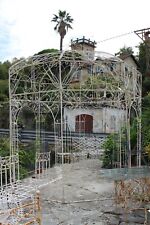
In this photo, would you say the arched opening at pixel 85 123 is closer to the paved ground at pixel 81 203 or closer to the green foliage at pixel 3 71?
the paved ground at pixel 81 203

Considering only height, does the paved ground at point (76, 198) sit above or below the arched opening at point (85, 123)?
below

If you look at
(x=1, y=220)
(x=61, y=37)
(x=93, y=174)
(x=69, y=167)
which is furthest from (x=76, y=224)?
(x=61, y=37)

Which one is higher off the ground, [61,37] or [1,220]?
[61,37]

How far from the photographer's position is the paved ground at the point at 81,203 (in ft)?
24.0

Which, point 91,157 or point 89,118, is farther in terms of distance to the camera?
point 89,118

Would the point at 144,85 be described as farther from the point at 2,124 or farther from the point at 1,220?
the point at 1,220

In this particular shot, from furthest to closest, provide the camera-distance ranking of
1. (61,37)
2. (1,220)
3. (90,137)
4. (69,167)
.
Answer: (61,37) < (90,137) < (69,167) < (1,220)

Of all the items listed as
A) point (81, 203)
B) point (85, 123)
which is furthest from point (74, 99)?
point (81, 203)

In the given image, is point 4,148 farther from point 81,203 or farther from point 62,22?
point 62,22

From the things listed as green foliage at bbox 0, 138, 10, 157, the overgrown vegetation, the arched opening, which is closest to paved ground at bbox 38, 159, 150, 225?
the overgrown vegetation

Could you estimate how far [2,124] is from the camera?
27.1m

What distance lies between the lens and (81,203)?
28.1ft

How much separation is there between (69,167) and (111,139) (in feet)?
6.71

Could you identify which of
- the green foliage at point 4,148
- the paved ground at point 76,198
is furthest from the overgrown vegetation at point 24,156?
the paved ground at point 76,198
